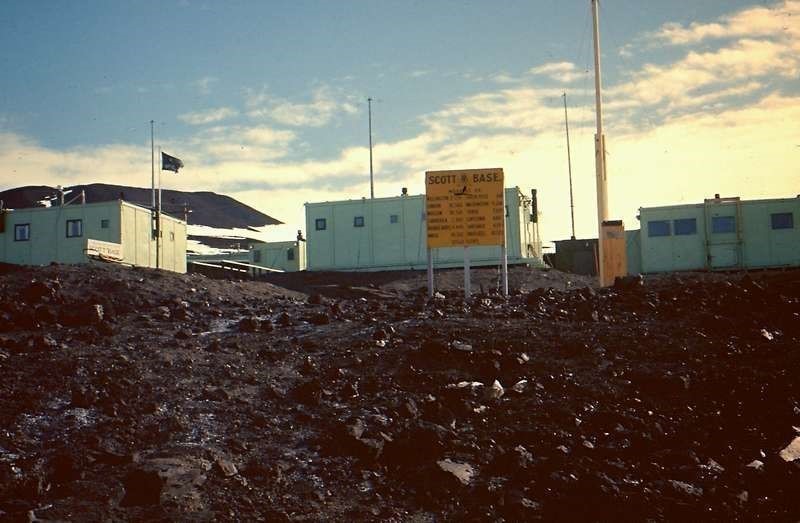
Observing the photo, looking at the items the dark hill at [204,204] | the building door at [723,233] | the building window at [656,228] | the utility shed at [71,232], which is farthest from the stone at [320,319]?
the dark hill at [204,204]

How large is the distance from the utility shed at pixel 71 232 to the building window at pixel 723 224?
22.9 m

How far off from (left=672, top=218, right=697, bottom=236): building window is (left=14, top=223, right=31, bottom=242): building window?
1022 inches

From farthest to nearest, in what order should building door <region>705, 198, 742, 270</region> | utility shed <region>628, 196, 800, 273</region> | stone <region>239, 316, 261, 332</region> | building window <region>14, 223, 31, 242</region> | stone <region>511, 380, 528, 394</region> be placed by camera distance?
building window <region>14, 223, 31, 242</region>, building door <region>705, 198, 742, 270</region>, utility shed <region>628, 196, 800, 273</region>, stone <region>239, 316, 261, 332</region>, stone <region>511, 380, 528, 394</region>

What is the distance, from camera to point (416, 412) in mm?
8086

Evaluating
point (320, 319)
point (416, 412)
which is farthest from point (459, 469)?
point (320, 319)

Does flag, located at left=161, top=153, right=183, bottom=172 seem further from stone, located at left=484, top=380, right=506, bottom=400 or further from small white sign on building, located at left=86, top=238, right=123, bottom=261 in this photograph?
stone, located at left=484, top=380, right=506, bottom=400

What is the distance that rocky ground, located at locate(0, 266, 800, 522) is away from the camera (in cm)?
659

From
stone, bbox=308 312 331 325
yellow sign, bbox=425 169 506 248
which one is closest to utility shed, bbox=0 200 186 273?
yellow sign, bbox=425 169 506 248

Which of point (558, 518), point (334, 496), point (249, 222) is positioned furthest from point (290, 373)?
point (249, 222)

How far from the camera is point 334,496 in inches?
265

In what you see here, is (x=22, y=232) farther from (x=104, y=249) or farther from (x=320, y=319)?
(x=320, y=319)

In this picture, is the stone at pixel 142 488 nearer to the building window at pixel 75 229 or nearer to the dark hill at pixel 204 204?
the building window at pixel 75 229

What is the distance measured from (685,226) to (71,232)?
24.4 meters

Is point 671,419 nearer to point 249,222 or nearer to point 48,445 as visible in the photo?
point 48,445
